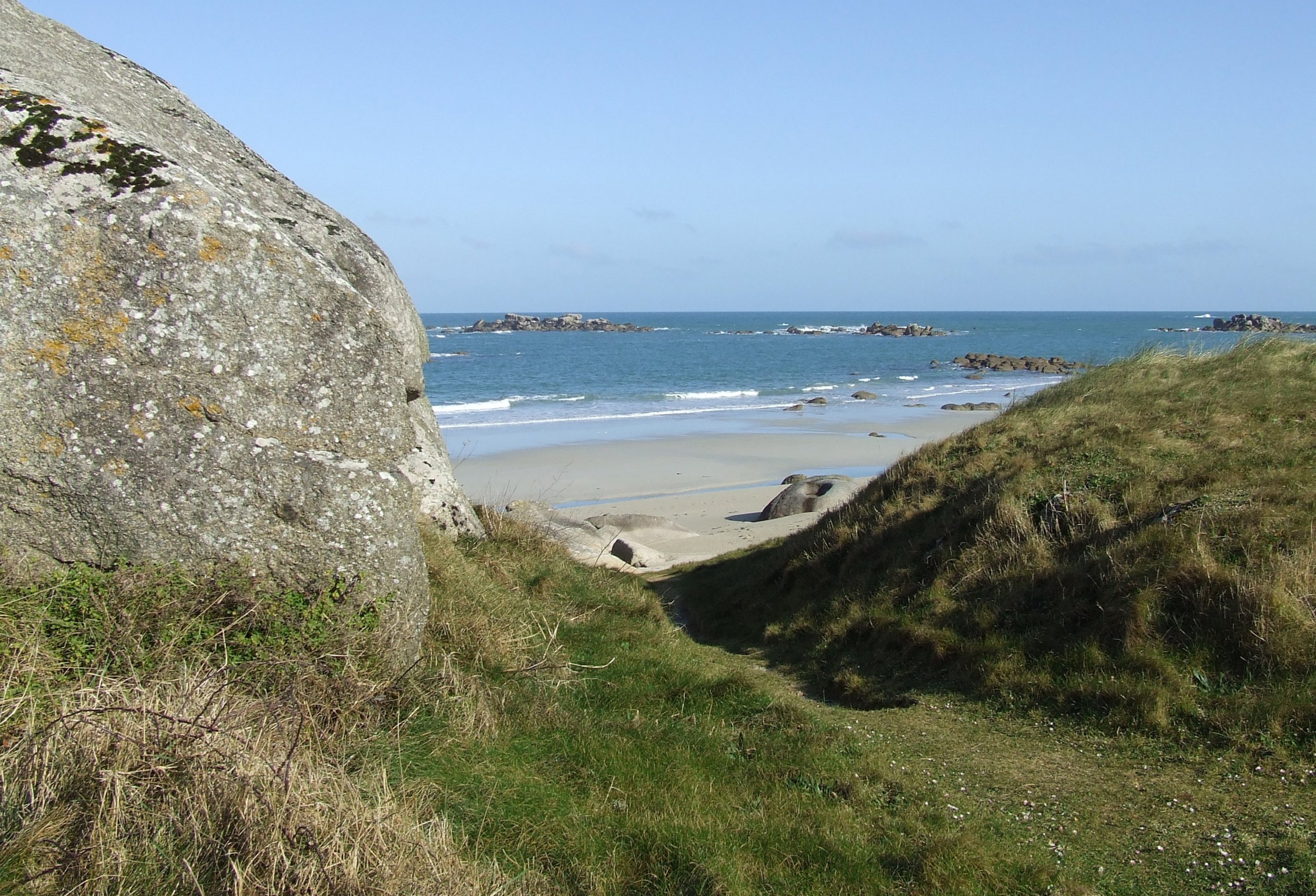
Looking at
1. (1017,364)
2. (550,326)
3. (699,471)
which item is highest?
(550,326)

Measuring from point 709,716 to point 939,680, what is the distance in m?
2.71

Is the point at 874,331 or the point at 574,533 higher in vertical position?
the point at 874,331

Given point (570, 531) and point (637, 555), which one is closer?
point (570, 531)

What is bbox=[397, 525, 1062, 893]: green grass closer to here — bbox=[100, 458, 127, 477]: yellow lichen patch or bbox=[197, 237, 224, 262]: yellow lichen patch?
bbox=[100, 458, 127, 477]: yellow lichen patch

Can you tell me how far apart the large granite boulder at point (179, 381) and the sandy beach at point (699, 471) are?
12002mm

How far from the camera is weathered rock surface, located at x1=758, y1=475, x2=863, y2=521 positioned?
21.0m

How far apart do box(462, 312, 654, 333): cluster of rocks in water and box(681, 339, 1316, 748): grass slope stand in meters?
149

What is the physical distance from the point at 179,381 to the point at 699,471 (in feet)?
78.3

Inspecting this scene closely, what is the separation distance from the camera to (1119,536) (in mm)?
9031

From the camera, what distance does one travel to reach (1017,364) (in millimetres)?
77750

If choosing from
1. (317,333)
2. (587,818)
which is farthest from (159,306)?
(587,818)

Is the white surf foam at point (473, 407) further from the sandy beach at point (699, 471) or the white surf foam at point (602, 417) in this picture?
the sandy beach at point (699, 471)

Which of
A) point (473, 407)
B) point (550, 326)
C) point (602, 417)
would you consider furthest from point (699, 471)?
point (550, 326)

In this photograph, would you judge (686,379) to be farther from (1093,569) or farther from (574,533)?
(1093,569)
